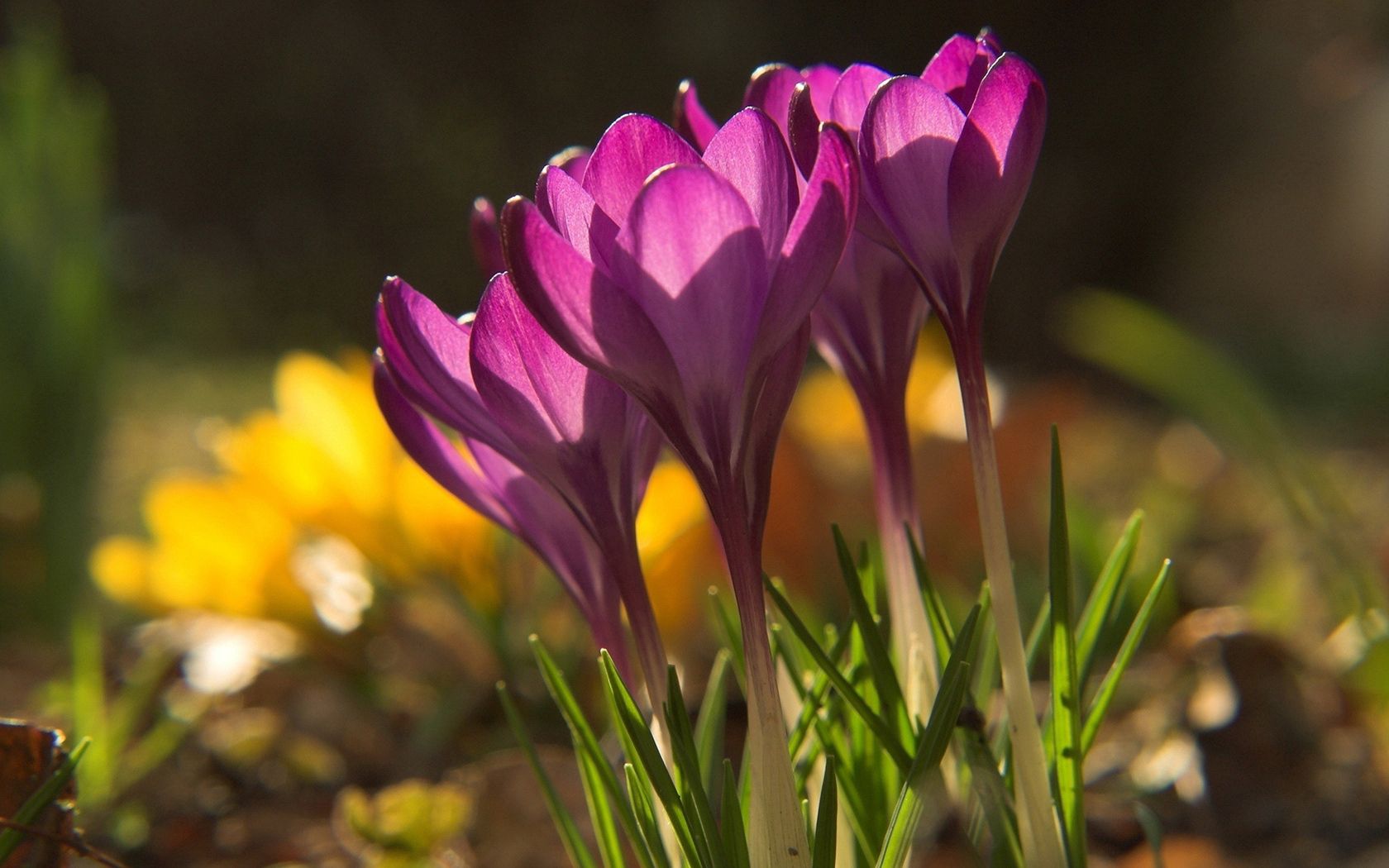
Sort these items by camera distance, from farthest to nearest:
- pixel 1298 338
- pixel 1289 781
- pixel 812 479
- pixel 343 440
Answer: pixel 1298 338 → pixel 812 479 → pixel 343 440 → pixel 1289 781

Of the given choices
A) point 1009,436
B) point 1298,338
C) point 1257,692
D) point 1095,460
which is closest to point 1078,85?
point 1298,338

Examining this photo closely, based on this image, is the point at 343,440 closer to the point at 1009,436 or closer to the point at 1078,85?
the point at 1009,436

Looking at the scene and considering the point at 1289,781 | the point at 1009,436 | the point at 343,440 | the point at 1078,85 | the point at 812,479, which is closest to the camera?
the point at 1289,781

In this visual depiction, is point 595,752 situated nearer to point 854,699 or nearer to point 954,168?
point 854,699

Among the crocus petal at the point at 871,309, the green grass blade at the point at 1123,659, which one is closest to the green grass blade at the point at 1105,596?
the green grass blade at the point at 1123,659

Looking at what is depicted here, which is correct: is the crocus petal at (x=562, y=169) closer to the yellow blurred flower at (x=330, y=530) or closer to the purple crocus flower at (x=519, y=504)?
the purple crocus flower at (x=519, y=504)

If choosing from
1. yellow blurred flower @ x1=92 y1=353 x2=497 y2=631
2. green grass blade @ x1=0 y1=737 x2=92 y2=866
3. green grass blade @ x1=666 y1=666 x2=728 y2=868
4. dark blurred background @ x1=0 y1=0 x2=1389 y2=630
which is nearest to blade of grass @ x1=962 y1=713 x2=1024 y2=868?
green grass blade @ x1=666 y1=666 x2=728 y2=868

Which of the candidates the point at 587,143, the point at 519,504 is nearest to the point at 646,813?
the point at 519,504
